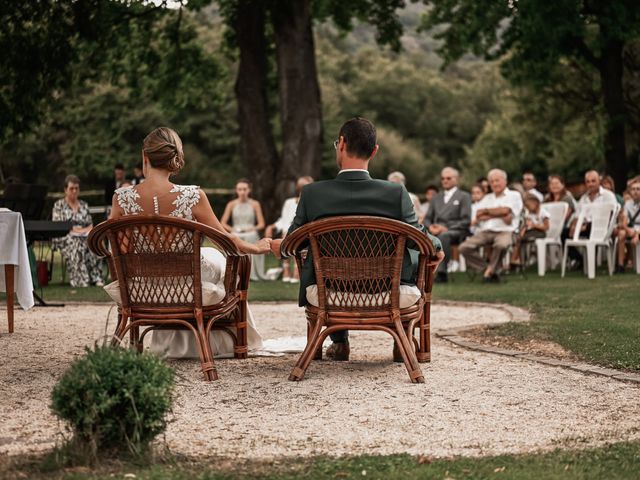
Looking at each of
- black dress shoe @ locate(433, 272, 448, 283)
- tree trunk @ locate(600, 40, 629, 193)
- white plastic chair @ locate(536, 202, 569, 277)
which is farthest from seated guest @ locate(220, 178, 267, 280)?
tree trunk @ locate(600, 40, 629, 193)

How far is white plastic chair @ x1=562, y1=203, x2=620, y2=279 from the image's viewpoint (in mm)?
17156

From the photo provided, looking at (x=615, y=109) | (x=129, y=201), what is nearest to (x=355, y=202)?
(x=129, y=201)

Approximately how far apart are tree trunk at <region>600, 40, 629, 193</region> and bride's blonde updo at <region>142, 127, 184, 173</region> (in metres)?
19.2

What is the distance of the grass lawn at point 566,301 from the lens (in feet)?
27.2

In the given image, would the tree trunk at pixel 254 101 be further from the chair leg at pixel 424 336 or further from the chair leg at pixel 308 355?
the chair leg at pixel 308 355

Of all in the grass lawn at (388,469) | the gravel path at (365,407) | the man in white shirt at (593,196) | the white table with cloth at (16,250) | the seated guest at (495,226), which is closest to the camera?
the grass lawn at (388,469)

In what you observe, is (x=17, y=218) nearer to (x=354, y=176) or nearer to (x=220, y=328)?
(x=220, y=328)

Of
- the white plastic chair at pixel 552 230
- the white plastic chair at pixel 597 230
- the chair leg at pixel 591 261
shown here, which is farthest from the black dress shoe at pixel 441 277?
the chair leg at pixel 591 261

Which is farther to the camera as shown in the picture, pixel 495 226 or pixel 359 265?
pixel 495 226

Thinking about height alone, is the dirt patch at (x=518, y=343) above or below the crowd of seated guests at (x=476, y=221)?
below

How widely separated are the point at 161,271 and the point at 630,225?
1297 cm

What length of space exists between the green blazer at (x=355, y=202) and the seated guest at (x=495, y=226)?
9.64 metres

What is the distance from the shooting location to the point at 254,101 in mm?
24266

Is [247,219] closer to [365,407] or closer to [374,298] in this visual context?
[374,298]
